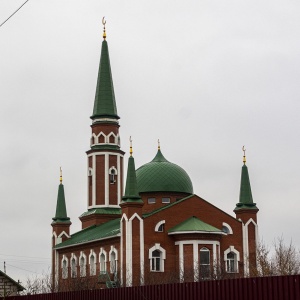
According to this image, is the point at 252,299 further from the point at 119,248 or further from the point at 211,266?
the point at 119,248

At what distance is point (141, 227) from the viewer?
58.8 metres

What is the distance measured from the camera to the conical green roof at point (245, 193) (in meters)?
63.1

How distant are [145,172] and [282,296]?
4802 centimetres

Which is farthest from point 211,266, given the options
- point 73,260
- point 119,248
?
point 73,260

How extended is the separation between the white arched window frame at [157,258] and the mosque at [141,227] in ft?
0.25

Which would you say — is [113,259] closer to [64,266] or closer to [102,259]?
[102,259]

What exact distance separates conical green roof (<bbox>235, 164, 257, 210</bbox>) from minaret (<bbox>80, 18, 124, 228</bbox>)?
13.5m

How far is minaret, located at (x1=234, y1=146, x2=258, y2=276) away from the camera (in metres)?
62.4

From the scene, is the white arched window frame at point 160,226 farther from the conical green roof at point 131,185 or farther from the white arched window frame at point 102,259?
the white arched window frame at point 102,259

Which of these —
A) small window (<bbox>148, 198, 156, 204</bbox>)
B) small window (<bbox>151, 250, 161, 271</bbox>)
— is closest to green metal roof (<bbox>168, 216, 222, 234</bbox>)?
small window (<bbox>151, 250, 161, 271</bbox>)

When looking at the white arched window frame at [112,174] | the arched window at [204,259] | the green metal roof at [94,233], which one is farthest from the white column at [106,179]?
the arched window at [204,259]

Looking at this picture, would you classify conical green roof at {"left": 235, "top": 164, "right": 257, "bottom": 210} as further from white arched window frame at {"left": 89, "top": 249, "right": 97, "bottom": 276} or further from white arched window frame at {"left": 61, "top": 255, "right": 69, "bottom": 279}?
white arched window frame at {"left": 61, "top": 255, "right": 69, "bottom": 279}

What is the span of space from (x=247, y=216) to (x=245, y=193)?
1843mm

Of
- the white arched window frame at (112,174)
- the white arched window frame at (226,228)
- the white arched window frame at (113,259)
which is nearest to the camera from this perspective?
the white arched window frame at (113,259)
